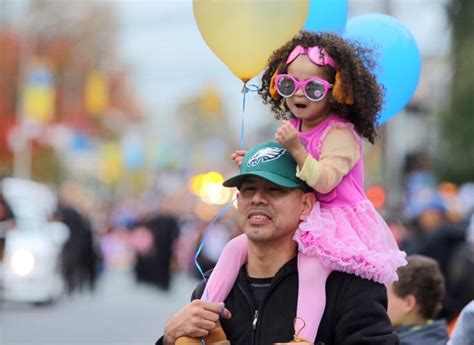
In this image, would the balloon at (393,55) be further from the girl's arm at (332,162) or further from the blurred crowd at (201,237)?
the girl's arm at (332,162)

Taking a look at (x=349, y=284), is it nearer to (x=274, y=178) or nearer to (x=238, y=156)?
(x=274, y=178)

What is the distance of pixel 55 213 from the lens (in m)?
27.0

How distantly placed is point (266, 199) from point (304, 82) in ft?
1.65

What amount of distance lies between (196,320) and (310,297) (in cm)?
45

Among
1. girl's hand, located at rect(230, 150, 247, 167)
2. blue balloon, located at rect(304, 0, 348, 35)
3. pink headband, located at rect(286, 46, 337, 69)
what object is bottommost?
girl's hand, located at rect(230, 150, 247, 167)

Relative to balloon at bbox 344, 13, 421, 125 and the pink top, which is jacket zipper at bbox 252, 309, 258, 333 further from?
balloon at bbox 344, 13, 421, 125

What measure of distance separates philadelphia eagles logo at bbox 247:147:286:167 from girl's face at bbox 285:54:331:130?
0.21 m

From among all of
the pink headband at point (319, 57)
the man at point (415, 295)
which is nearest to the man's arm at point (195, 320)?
the pink headband at point (319, 57)

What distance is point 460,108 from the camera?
3675 centimetres

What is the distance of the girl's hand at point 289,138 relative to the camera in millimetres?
4699

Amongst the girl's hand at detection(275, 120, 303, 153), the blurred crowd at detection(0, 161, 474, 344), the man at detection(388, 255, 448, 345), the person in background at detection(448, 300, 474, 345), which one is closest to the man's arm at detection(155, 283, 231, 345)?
the girl's hand at detection(275, 120, 303, 153)

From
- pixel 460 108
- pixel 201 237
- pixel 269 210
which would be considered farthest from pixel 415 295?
pixel 460 108

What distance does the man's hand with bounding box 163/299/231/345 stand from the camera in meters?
4.74

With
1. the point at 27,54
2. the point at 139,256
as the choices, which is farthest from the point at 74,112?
the point at 139,256
